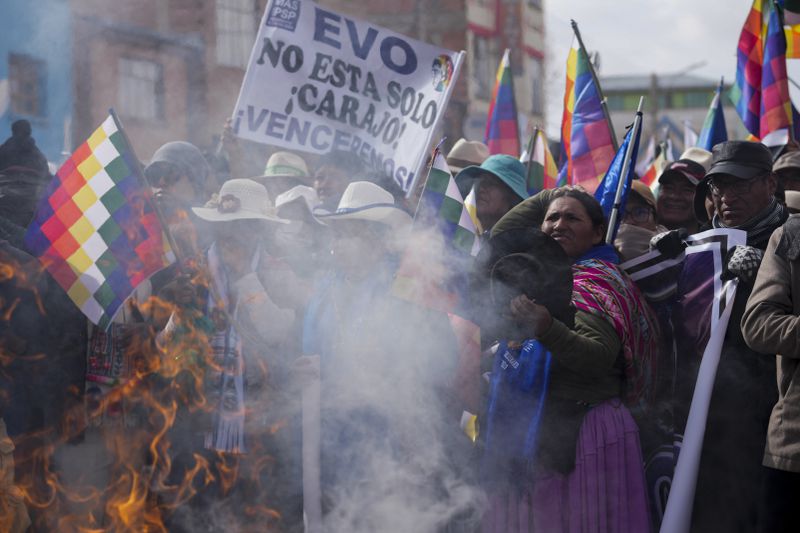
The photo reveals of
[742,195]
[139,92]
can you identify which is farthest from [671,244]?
[139,92]

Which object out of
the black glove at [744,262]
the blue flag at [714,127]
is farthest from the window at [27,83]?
the black glove at [744,262]

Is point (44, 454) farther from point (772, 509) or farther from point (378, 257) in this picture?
point (772, 509)

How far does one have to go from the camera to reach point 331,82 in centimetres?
584

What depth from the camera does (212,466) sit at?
15.6 ft

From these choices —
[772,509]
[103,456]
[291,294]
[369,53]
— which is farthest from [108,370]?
[772,509]

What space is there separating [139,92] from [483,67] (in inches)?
619

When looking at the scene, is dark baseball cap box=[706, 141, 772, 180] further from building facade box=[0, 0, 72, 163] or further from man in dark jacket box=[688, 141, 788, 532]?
building facade box=[0, 0, 72, 163]

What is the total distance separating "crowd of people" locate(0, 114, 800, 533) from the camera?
3762 millimetres

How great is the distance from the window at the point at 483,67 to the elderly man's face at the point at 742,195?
25.7m

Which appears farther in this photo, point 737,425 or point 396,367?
point 396,367

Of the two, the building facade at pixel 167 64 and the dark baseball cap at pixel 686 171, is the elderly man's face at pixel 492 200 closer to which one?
the dark baseball cap at pixel 686 171

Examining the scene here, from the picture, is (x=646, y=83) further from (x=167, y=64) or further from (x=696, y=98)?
(x=167, y=64)

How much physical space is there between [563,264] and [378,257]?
3.57 feet

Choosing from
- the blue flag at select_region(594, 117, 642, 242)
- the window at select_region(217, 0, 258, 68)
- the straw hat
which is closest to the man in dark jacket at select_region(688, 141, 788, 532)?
the blue flag at select_region(594, 117, 642, 242)
